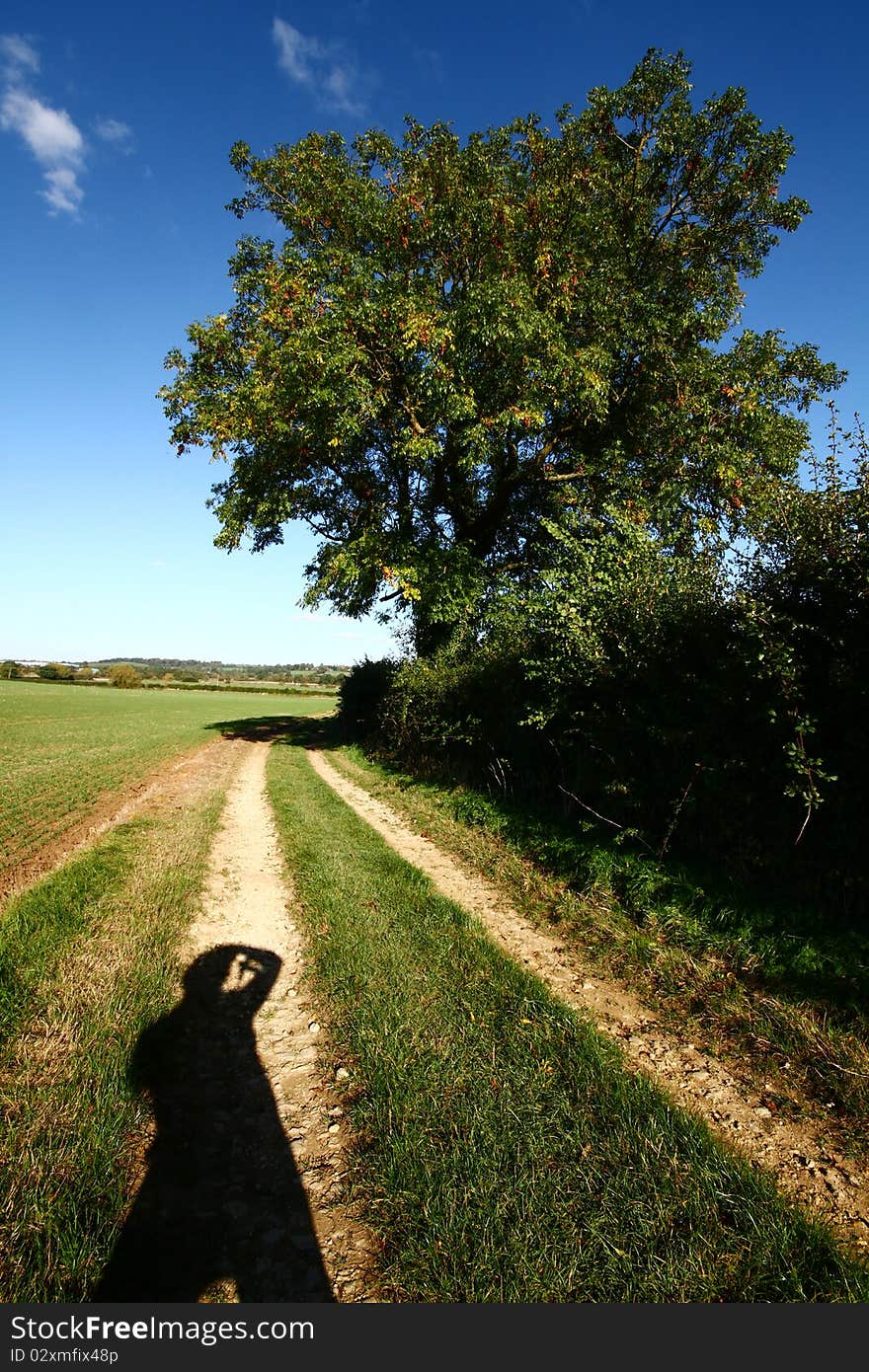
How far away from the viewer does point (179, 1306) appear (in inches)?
87.4

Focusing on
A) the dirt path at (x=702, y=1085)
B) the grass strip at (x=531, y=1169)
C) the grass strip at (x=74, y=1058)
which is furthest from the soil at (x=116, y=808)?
the dirt path at (x=702, y=1085)

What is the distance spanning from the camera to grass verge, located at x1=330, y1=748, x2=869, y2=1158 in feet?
11.7

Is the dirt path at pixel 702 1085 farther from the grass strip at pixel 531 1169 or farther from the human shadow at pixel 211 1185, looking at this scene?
the human shadow at pixel 211 1185

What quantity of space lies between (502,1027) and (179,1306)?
235cm

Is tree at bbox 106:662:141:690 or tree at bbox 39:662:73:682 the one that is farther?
tree at bbox 39:662:73:682

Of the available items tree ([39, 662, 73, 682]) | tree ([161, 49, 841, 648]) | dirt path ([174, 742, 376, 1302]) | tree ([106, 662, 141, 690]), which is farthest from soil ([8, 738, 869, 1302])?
tree ([39, 662, 73, 682])

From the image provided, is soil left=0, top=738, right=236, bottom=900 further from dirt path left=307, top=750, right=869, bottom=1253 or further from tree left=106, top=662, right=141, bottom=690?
tree left=106, top=662, right=141, bottom=690

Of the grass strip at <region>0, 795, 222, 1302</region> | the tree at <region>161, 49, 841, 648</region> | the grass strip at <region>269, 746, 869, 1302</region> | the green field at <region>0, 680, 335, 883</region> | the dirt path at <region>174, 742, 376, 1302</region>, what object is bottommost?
the green field at <region>0, 680, 335, 883</region>

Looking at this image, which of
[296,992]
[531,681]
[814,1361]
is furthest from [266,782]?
[814,1361]

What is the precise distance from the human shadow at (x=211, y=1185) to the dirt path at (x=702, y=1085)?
2391 millimetres

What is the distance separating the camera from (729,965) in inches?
189

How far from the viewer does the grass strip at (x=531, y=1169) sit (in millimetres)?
2270

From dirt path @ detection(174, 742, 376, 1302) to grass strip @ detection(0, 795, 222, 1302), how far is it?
0.49m

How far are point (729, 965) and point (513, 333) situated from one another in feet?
45.0
